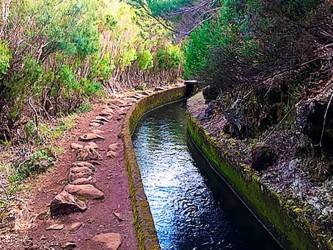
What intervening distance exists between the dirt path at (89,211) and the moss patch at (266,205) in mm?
2235

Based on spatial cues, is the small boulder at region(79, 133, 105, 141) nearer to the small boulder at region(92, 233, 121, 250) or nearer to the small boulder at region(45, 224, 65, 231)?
the small boulder at region(45, 224, 65, 231)

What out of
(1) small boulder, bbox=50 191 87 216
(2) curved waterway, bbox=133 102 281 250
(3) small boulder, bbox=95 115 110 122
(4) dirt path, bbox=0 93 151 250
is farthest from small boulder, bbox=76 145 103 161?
(3) small boulder, bbox=95 115 110 122

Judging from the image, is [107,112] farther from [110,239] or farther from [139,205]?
[110,239]

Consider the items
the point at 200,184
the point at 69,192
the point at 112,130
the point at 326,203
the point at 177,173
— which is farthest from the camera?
the point at 112,130

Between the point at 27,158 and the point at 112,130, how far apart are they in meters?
4.12

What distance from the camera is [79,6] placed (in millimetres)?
10312

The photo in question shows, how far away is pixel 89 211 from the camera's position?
5.72 meters

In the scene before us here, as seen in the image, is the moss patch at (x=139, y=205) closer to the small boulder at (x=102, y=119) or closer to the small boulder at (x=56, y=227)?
the small boulder at (x=102, y=119)

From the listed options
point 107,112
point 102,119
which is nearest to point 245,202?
point 102,119

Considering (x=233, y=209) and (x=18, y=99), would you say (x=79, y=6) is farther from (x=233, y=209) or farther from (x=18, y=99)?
(x=233, y=209)

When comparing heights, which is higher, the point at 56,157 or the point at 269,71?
the point at 269,71

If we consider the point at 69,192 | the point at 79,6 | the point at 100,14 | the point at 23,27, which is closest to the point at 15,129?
the point at 23,27

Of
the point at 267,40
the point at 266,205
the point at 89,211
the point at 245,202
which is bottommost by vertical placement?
the point at 245,202

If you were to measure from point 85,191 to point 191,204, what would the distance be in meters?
2.49
